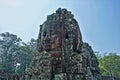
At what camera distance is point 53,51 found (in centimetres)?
634

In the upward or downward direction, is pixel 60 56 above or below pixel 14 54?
below

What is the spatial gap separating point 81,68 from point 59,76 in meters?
0.71

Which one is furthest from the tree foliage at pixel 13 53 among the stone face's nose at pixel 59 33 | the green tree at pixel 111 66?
the stone face's nose at pixel 59 33

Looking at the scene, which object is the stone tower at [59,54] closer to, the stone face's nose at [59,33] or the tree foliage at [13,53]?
the stone face's nose at [59,33]

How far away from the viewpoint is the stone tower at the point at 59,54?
6086mm

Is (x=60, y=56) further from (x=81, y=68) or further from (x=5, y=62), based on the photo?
(x=5, y=62)

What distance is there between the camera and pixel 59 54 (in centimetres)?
625

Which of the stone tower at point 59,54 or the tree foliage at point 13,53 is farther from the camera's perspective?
the tree foliage at point 13,53

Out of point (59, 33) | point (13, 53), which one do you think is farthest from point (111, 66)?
point (59, 33)

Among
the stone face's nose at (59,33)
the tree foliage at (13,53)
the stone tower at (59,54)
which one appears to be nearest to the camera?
the stone tower at (59,54)

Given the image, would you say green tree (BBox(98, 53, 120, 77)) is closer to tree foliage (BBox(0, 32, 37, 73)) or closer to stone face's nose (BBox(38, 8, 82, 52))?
tree foliage (BBox(0, 32, 37, 73))

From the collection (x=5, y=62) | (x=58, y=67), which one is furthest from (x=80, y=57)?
(x=5, y=62)

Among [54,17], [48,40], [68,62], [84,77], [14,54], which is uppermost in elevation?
[14,54]

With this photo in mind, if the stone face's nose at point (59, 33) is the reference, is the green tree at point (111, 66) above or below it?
above
